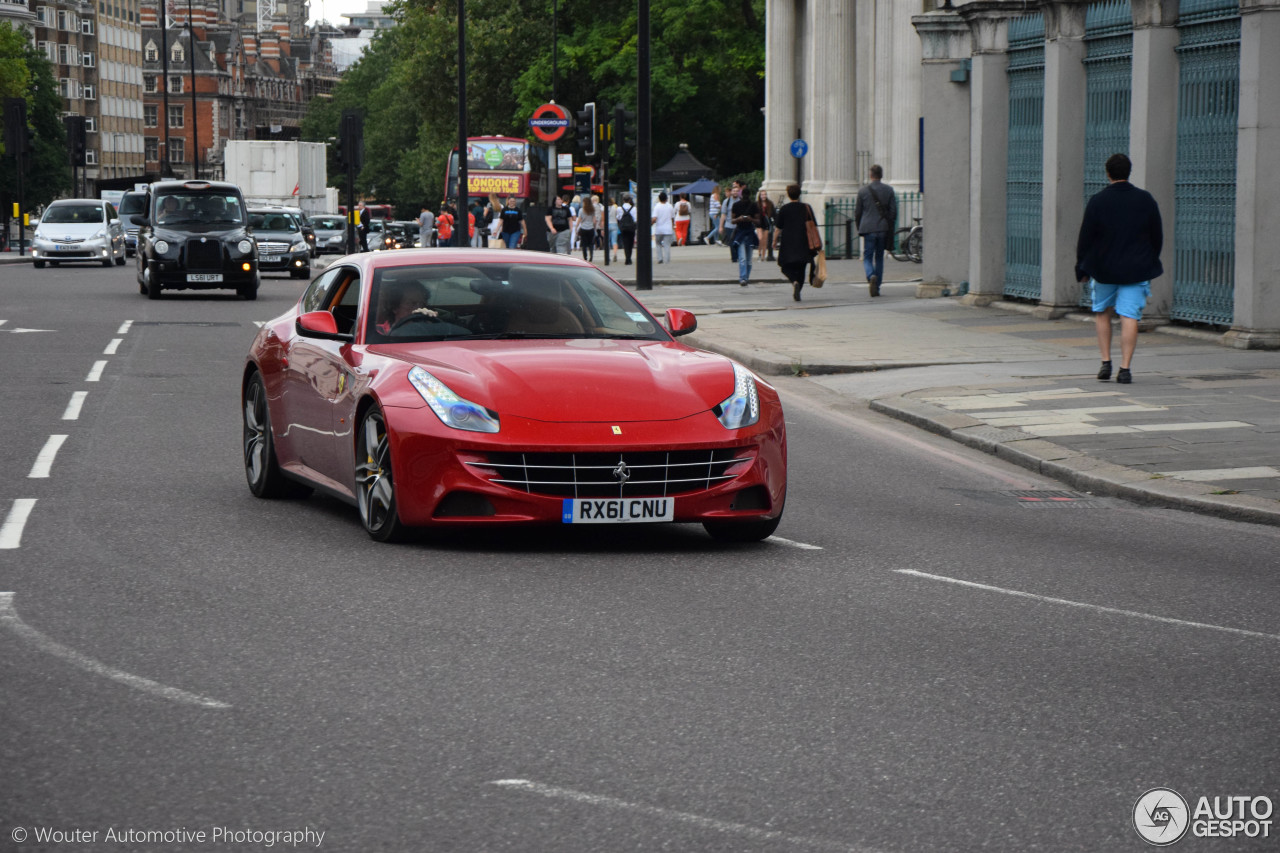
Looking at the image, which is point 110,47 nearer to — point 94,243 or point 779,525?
point 94,243

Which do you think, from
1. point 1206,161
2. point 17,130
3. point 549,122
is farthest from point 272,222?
point 1206,161

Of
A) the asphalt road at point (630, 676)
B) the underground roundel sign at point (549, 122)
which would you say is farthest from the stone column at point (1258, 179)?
the underground roundel sign at point (549, 122)

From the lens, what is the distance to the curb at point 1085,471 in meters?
10.3

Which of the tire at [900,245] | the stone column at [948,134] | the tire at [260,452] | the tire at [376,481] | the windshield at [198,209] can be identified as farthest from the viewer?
the tire at [900,245]

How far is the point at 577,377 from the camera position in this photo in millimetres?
8562

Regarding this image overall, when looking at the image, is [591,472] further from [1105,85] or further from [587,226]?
[587,226]

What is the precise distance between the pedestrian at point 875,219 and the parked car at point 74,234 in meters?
25.6

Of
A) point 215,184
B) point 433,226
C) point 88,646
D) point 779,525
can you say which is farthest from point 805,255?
point 433,226

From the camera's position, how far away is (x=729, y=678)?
20.1 ft

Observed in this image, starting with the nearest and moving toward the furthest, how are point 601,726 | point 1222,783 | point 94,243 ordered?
point 1222,783 < point 601,726 < point 94,243

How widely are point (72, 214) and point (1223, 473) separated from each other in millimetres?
42500

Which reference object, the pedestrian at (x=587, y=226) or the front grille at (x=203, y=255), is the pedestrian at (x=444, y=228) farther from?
the front grille at (x=203, y=255)

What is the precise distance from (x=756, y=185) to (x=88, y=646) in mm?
59080

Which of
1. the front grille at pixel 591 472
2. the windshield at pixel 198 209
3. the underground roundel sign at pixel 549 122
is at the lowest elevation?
the front grille at pixel 591 472
